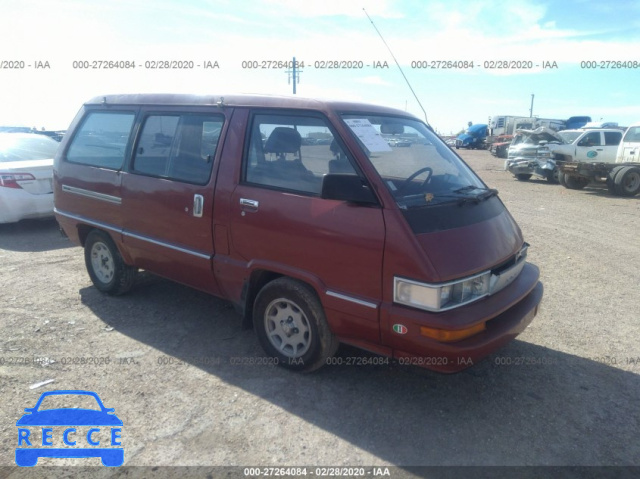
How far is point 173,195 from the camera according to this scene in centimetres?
397

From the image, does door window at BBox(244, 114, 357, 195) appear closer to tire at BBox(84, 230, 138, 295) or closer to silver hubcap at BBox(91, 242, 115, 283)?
tire at BBox(84, 230, 138, 295)

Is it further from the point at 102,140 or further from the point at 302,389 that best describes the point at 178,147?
the point at 302,389

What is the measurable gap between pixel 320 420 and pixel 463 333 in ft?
3.56

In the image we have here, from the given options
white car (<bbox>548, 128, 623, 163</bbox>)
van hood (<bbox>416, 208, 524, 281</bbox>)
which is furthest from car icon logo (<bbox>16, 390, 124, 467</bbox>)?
white car (<bbox>548, 128, 623, 163</bbox>)

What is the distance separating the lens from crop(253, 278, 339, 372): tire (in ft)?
10.8

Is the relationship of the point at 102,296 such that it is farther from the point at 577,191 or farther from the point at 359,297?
the point at 577,191

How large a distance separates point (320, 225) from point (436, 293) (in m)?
0.88

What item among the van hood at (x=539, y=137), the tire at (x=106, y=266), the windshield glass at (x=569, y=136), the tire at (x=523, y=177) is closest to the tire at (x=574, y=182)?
the tire at (x=523, y=177)

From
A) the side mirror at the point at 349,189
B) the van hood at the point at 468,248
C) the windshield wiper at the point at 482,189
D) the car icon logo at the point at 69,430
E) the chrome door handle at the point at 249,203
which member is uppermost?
the side mirror at the point at 349,189

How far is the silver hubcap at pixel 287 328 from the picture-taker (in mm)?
3447

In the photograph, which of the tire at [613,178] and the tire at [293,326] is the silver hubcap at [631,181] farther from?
the tire at [293,326]

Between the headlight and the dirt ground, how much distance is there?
82cm

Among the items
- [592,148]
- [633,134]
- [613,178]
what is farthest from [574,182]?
[592,148]

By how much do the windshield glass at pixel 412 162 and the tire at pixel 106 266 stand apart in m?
2.88
